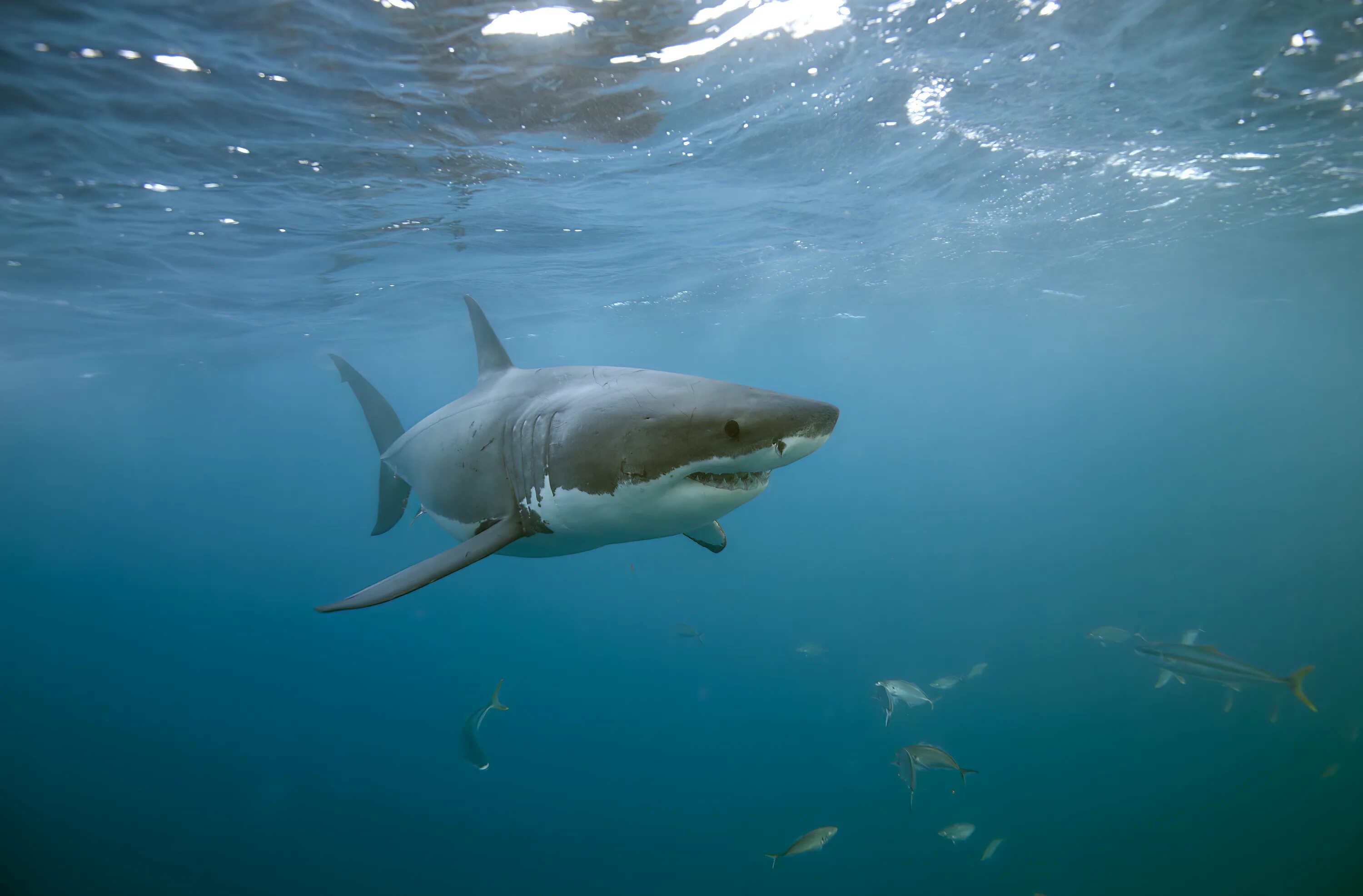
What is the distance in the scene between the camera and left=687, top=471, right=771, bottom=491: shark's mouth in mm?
2496

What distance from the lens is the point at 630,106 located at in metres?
8.55

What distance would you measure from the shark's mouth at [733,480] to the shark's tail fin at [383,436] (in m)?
3.96

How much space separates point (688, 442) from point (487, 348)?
3246 mm

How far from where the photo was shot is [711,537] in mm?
4078

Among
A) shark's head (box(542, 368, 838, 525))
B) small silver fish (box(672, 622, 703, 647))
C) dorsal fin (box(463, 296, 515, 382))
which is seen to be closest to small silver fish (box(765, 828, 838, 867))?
shark's head (box(542, 368, 838, 525))

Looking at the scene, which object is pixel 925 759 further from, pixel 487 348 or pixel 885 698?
pixel 487 348

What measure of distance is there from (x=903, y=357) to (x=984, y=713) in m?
55.1

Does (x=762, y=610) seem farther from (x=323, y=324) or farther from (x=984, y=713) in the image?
(x=323, y=324)

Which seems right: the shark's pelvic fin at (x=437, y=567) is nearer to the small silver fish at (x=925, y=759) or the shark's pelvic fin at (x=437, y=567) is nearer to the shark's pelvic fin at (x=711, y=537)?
the shark's pelvic fin at (x=711, y=537)

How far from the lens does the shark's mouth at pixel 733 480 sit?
2.50m

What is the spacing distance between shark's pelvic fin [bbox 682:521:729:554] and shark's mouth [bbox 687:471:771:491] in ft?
4.32

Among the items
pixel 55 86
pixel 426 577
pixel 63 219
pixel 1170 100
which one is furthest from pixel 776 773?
pixel 63 219

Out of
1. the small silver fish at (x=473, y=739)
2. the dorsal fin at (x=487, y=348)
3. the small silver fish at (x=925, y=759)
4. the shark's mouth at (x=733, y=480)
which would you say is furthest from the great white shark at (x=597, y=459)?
the small silver fish at (x=473, y=739)

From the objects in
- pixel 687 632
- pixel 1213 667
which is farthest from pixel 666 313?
pixel 1213 667
